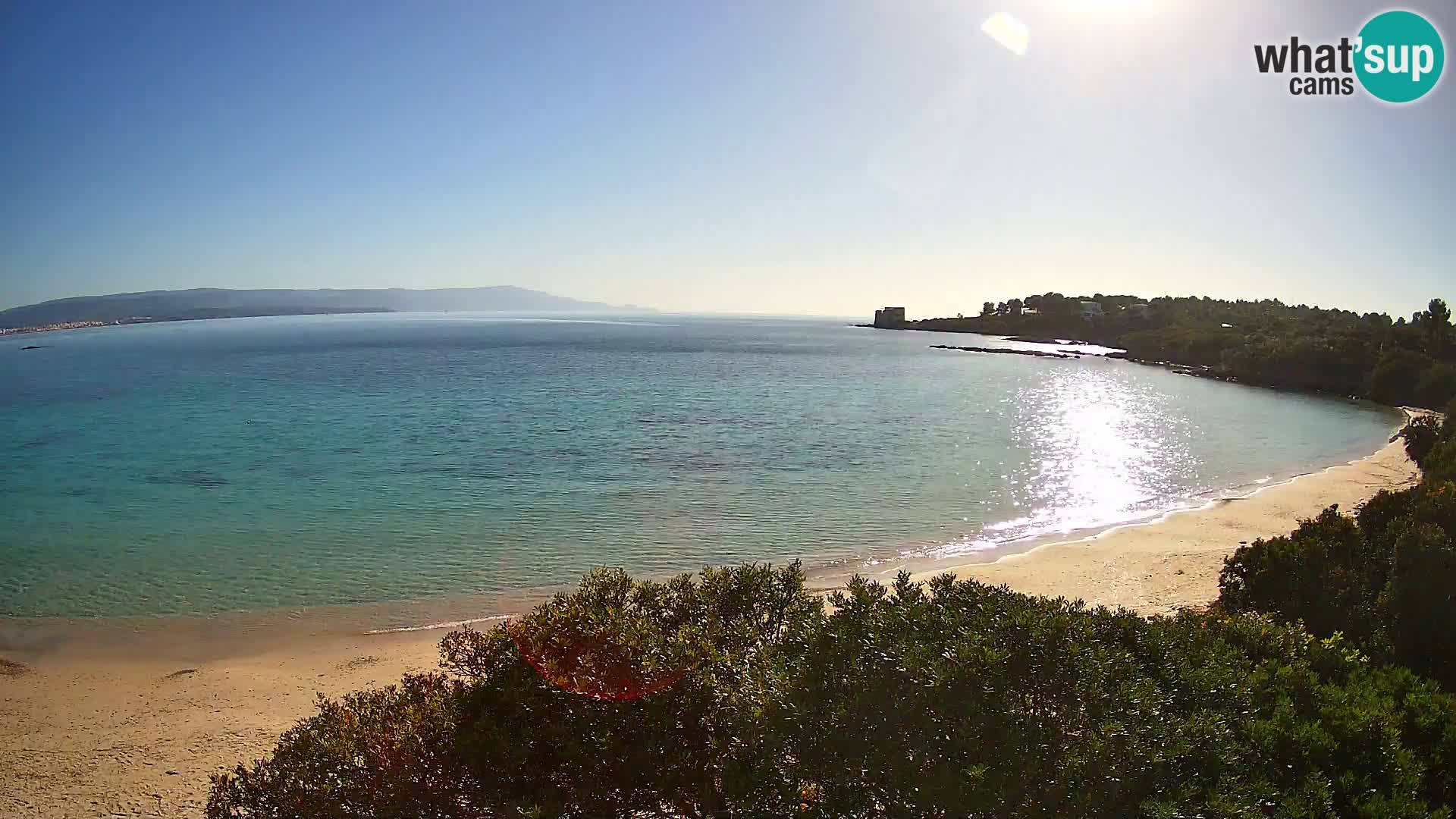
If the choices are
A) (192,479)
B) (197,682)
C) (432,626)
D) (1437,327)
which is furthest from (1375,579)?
(1437,327)

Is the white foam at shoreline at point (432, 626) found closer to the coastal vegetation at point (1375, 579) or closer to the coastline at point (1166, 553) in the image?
the coastline at point (1166, 553)

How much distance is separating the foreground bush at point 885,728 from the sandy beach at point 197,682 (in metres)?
4.18

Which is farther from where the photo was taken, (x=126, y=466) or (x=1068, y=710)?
(x=126, y=466)

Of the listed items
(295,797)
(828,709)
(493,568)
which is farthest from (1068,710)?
(493,568)

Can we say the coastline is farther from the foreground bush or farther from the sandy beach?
the foreground bush

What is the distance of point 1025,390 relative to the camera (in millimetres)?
57500

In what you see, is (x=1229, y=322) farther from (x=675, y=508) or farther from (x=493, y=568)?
(x=493, y=568)

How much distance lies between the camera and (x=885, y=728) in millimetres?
4895

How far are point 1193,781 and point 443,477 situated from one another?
945 inches

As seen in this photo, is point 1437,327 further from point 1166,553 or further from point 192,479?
point 192,479

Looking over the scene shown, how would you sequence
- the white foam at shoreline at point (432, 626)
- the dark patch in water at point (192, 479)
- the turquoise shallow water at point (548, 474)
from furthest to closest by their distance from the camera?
the dark patch in water at point (192, 479)
the turquoise shallow water at point (548, 474)
the white foam at shoreline at point (432, 626)

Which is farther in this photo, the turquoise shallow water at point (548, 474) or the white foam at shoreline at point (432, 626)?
the turquoise shallow water at point (548, 474)

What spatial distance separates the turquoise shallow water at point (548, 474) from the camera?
16.7 metres

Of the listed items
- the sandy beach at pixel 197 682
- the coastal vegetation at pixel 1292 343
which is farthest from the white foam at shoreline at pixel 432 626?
the coastal vegetation at pixel 1292 343
